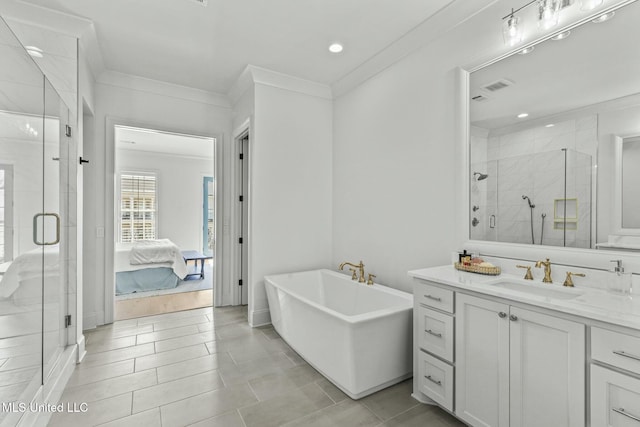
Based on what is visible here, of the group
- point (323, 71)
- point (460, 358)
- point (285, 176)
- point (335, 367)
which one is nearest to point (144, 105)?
point (285, 176)

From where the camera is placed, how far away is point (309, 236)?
375cm

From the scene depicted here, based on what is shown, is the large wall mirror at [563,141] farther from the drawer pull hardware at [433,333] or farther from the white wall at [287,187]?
the white wall at [287,187]

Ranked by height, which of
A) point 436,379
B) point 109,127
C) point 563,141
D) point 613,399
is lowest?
point 436,379

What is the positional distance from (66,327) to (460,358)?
9.56ft

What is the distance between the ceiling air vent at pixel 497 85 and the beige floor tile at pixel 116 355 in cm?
345

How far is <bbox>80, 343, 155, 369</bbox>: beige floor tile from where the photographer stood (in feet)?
8.43

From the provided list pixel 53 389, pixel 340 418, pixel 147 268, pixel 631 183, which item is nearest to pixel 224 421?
pixel 340 418

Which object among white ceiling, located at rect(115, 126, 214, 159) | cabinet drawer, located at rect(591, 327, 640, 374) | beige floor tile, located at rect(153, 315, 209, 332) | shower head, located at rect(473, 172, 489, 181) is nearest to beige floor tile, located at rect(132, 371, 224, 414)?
beige floor tile, located at rect(153, 315, 209, 332)

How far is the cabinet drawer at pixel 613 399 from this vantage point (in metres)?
1.12

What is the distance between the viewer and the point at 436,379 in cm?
189

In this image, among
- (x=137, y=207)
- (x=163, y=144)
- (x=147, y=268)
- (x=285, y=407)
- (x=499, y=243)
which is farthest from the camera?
(x=137, y=207)

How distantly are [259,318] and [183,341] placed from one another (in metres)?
0.78

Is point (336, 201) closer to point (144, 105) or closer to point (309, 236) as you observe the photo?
point (309, 236)

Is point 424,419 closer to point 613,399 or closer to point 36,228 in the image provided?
point 613,399
